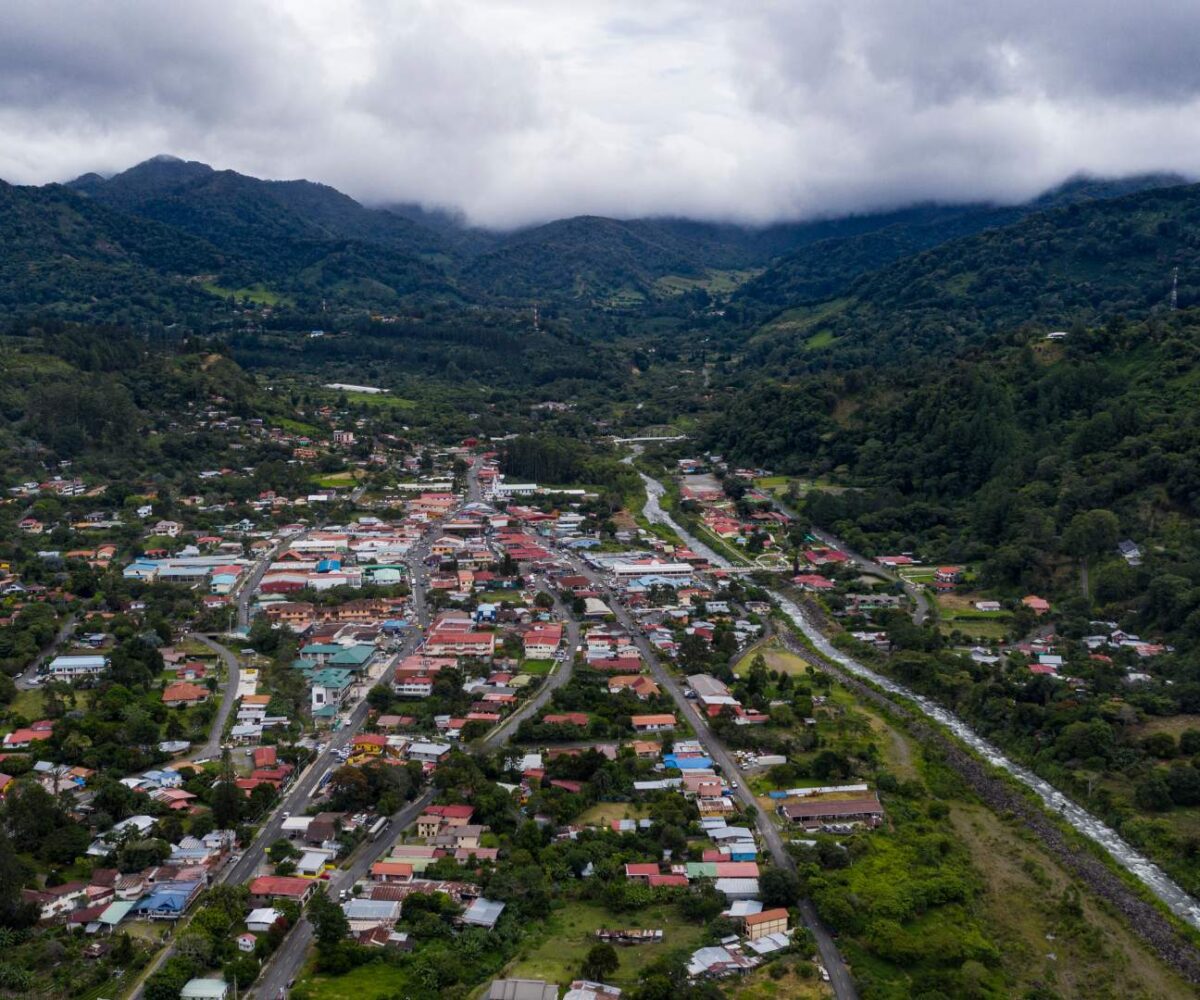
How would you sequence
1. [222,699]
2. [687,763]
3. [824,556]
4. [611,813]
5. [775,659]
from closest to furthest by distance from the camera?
[611,813] → [687,763] → [222,699] → [775,659] → [824,556]

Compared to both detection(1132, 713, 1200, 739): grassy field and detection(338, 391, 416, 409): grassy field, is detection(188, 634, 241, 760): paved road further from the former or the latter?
detection(338, 391, 416, 409): grassy field

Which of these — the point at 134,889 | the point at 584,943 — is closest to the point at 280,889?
the point at 134,889

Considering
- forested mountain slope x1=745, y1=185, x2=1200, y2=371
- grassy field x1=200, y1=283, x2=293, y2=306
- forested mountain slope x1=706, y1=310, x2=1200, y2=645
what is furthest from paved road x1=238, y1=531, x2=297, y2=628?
grassy field x1=200, y1=283, x2=293, y2=306

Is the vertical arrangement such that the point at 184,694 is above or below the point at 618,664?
above

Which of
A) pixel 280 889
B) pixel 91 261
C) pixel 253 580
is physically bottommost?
pixel 280 889

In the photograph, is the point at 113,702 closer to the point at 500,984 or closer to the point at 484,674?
the point at 484,674

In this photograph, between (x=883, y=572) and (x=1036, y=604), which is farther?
(x=883, y=572)

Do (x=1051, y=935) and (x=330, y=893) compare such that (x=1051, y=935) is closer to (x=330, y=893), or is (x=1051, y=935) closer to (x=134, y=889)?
(x=330, y=893)
